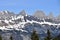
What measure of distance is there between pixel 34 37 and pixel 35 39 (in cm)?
72

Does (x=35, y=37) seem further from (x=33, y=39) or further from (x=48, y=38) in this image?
(x=48, y=38)

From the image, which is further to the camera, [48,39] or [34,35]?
[34,35]

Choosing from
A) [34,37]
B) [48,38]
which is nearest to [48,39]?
[48,38]

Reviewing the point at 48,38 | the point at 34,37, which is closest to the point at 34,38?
the point at 34,37

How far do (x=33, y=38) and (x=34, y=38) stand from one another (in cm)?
43

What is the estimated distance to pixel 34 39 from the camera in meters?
74.1

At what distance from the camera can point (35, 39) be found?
74125 millimetres

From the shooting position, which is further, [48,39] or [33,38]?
[33,38]

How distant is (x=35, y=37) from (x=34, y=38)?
43 centimetres

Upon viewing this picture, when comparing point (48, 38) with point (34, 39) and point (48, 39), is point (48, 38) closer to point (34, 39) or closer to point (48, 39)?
point (48, 39)

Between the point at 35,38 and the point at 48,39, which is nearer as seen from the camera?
the point at 48,39

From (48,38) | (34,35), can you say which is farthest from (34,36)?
(48,38)

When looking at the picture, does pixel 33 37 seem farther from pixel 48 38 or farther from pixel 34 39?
pixel 48 38

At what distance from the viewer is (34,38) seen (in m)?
74.0
